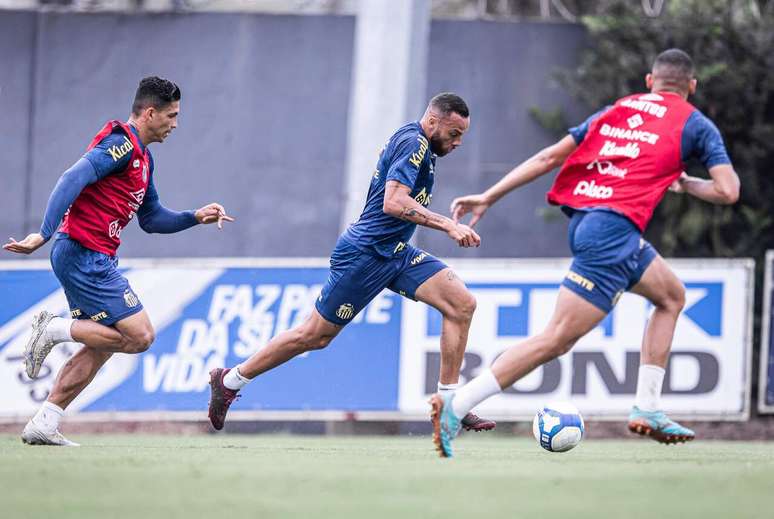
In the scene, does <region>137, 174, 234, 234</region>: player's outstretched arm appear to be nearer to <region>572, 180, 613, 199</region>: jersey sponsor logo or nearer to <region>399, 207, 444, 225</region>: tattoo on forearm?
<region>399, 207, 444, 225</region>: tattoo on forearm

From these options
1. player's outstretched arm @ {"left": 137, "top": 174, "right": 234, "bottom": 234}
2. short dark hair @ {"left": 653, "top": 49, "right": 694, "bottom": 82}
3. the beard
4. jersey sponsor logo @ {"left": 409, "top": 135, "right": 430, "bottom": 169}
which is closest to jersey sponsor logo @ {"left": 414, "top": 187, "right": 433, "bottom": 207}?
the beard

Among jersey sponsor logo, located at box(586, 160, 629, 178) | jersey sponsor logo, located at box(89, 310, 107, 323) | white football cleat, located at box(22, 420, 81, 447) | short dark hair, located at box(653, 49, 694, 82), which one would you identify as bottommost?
white football cleat, located at box(22, 420, 81, 447)

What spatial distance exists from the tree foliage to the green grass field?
768 cm

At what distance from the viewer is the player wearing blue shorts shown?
8570mm

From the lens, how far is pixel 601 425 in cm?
1433

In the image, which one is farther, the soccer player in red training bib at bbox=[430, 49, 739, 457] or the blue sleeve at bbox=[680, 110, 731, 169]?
the blue sleeve at bbox=[680, 110, 731, 169]

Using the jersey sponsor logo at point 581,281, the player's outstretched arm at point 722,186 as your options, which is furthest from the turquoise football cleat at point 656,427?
the player's outstretched arm at point 722,186

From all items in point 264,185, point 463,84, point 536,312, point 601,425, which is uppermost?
point 463,84

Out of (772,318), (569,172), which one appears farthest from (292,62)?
(569,172)

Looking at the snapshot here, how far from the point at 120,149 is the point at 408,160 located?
182cm

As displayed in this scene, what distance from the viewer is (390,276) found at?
29.0ft

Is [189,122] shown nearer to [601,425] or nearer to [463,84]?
[463,84]

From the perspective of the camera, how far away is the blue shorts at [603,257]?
23.9 feet

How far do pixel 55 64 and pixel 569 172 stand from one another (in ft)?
33.3
